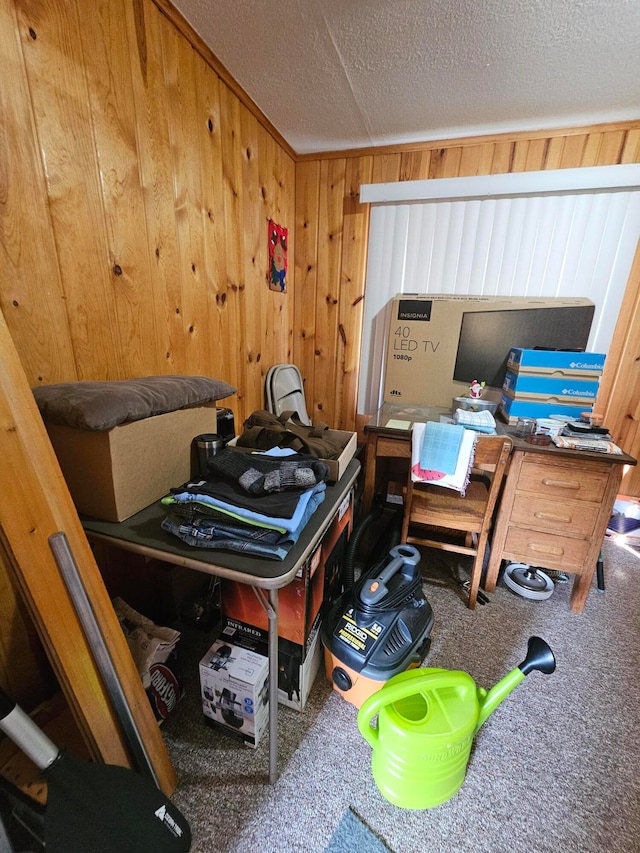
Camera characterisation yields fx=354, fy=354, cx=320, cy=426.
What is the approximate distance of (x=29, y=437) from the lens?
2.30ft

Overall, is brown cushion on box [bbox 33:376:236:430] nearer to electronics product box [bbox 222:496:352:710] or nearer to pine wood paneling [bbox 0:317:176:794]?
pine wood paneling [bbox 0:317:176:794]

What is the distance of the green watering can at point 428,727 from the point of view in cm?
88

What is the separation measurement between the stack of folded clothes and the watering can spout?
0.67 m

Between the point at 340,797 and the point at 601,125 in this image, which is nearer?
the point at 340,797

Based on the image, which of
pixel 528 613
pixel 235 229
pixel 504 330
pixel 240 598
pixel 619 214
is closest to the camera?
pixel 240 598

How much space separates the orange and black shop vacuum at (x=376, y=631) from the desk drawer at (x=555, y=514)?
636mm

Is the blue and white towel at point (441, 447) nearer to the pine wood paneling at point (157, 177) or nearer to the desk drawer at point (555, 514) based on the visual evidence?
the desk drawer at point (555, 514)

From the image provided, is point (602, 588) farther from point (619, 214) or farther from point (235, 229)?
point (235, 229)

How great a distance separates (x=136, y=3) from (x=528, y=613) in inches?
108

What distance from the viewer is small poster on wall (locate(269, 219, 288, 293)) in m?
2.12

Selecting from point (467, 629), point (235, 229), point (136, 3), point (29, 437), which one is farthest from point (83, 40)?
point (467, 629)

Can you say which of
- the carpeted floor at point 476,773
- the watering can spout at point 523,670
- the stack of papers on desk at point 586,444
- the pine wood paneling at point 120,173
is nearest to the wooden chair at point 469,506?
the stack of papers on desk at point 586,444

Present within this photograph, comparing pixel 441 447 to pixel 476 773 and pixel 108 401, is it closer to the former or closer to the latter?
pixel 476 773

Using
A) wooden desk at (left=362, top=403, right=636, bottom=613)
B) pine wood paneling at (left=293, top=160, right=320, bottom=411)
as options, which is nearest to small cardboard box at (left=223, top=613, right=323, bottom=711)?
wooden desk at (left=362, top=403, right=636, bottom=613)
